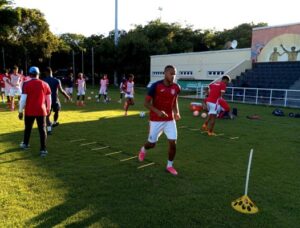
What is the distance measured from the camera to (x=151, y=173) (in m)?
6.30

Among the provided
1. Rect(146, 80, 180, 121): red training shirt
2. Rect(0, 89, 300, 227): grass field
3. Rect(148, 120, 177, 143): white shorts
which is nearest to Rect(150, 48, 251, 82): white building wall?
Rect(0, 89, 300, 227): grass field

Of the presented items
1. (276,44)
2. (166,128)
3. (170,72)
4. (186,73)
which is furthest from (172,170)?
(186,73)

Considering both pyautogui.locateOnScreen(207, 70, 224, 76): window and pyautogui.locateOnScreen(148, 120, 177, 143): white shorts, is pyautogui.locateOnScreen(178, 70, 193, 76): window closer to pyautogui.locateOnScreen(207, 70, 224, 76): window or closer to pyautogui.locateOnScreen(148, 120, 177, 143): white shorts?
pyautogui.locateOnScreen(207, 70, 224, 76): window

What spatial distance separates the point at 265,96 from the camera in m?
22.2

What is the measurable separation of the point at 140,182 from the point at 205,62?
27536mm

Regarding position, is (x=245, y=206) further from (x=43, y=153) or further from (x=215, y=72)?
(x=215, y=72)

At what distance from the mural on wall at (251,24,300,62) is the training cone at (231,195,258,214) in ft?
75.7

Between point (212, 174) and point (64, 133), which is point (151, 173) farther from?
point (64, 133)

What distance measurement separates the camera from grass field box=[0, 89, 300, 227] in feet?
14.4

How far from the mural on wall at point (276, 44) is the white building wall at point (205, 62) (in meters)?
1.06

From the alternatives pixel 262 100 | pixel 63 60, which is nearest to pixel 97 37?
pixel 63 60

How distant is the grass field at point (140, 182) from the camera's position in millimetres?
4398

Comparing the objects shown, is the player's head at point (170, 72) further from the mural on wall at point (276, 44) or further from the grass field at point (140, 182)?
the mural on wall at point (276, 44)

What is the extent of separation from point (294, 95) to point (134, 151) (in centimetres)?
1588
